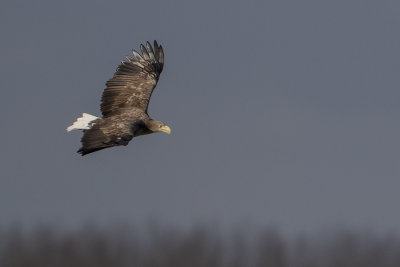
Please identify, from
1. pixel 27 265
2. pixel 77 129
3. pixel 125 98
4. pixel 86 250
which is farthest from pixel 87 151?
pixel 86 250

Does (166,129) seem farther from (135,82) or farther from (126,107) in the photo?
(135,82)

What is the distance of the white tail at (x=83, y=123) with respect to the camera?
102 feet

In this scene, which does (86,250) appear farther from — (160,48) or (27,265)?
(160,48)

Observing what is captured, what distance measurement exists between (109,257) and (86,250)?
293 cm

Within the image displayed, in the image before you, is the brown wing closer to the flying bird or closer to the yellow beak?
the flying bird

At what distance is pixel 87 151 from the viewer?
29.3m

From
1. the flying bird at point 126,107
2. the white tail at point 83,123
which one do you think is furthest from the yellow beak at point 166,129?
the white tail at point 83,123

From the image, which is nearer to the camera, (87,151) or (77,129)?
(87,151)

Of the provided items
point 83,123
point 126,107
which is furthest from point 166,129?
point 83,123

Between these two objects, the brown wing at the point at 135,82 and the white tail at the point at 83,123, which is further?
the brown wing at the point at 135,82

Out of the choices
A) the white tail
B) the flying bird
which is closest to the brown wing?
the flying bird

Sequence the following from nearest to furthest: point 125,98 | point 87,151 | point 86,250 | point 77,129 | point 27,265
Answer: point 87,151 < point 77,129 < point 125,98 < point 27,265 < point 86,250

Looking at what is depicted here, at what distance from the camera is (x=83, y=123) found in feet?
103

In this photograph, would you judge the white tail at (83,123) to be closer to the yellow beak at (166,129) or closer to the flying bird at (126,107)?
the flying bird at (126,107)
